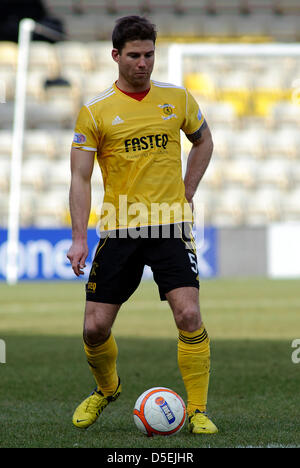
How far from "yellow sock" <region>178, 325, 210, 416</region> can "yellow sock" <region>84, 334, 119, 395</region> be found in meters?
0.45

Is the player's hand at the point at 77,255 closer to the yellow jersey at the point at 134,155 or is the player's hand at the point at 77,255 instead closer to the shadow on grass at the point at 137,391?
the yellow jersey at the point at 134,155

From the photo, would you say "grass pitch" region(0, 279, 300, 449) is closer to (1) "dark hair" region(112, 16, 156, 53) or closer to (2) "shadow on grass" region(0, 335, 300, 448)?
(2) "shadow on grass" region(0, 335, 300, 448)

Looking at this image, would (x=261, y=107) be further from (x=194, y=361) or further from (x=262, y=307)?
(x=194, y=361)

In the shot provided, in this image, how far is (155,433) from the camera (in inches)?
169

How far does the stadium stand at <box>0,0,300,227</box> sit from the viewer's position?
74.5 ft

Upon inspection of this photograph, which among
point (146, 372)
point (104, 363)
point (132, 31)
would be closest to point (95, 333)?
point (104, 363)

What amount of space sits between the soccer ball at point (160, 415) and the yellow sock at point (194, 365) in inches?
4.0

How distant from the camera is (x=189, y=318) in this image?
4.38 metres

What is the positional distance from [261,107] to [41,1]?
776 centimetres

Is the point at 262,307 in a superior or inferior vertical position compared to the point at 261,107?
inferior

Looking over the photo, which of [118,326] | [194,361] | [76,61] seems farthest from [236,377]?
[76,61]

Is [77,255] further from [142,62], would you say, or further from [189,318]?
[142,62]

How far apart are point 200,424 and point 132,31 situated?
1987 mm

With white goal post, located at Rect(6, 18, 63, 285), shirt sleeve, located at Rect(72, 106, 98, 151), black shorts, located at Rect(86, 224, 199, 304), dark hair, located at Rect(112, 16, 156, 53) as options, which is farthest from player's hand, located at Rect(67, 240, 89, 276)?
white goal post, located at Rect(6, 18, 63, 285)
